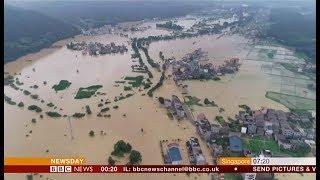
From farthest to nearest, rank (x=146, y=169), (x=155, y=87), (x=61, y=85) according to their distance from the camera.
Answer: (x=155, y=87), (x=61, y=85), (x=146, y=169)

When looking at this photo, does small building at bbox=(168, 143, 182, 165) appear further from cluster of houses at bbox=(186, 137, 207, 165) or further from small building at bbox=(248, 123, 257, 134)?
small building at bbox=(248, 123, 257, 134)

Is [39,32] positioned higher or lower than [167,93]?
higher

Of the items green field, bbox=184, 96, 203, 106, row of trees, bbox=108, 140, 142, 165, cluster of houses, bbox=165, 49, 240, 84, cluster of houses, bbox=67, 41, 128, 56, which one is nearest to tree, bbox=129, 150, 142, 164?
row of trees, bbox=108, 140, 142, 165

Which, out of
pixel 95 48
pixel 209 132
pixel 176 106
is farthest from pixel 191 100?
pixel 95 48

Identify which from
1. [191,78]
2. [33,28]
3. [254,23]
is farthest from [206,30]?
[33,28]

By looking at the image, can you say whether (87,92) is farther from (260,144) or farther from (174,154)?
(260,144)

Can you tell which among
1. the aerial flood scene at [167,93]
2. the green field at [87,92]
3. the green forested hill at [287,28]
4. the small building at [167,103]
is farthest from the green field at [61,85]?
the green forested hill at [287,28]

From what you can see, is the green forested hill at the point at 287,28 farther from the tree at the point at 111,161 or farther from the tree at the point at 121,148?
the tree at the point at 111,161
